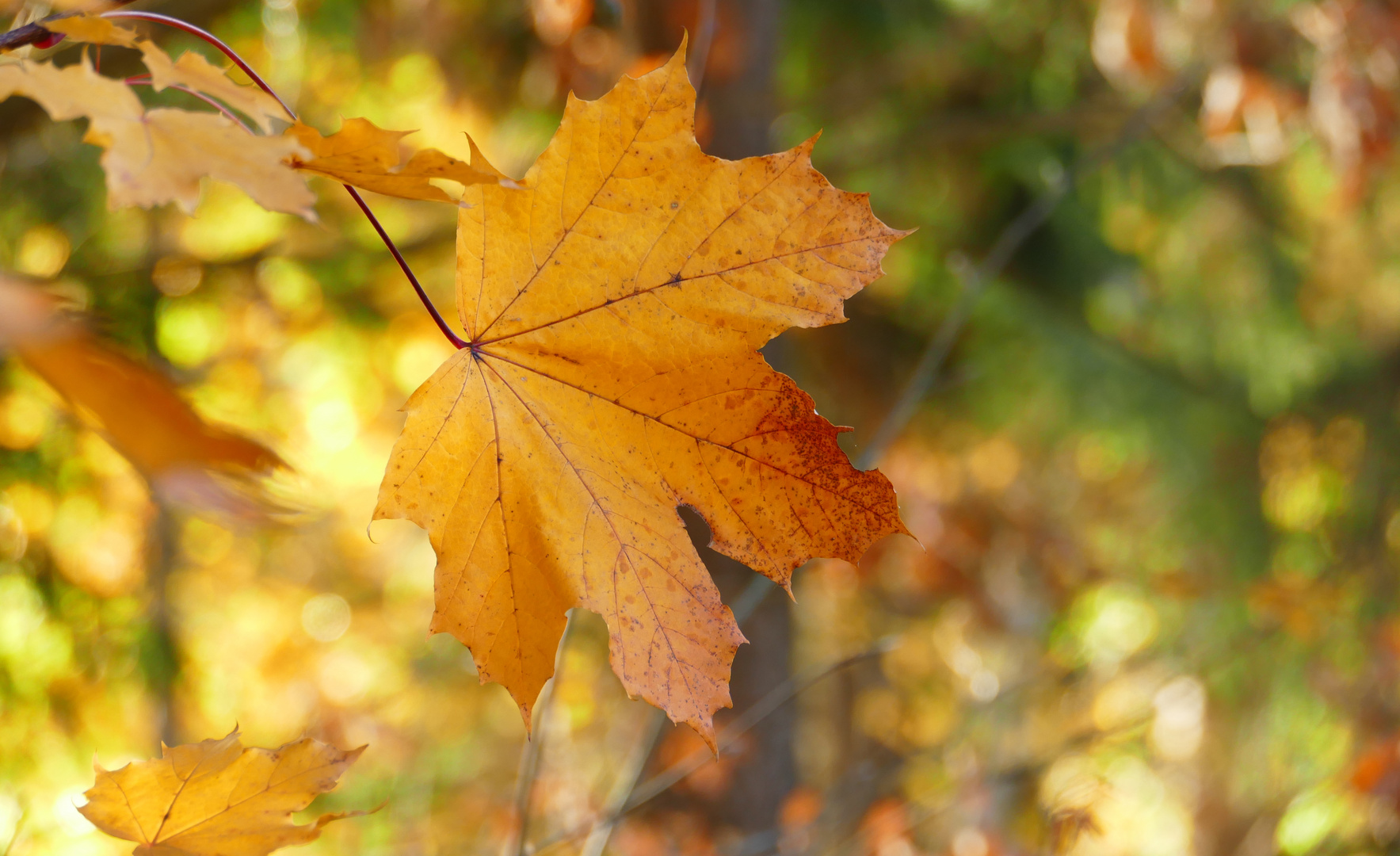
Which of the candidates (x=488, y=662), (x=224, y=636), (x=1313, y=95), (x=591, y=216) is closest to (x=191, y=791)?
(x=488, y=662)

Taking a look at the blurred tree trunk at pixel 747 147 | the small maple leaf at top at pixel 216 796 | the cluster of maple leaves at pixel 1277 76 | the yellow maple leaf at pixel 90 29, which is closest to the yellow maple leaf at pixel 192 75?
the yellow maple leaf at pixel 90 29

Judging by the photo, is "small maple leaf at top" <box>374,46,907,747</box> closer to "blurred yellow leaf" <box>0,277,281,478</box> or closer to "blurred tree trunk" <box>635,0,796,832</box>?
"blurred yellow leaf" <box>0,277,281,478</box>

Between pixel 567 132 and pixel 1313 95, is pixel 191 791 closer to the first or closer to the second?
pixel 567 132

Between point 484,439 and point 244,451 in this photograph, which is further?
point 484,439

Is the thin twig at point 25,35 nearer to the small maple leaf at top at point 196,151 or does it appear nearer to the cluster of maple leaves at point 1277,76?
the small maple leaf at top at point 196,151

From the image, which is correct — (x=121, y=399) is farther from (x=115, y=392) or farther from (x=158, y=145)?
(x=158, y=145)

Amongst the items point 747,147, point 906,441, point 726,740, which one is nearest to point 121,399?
point 726,740
